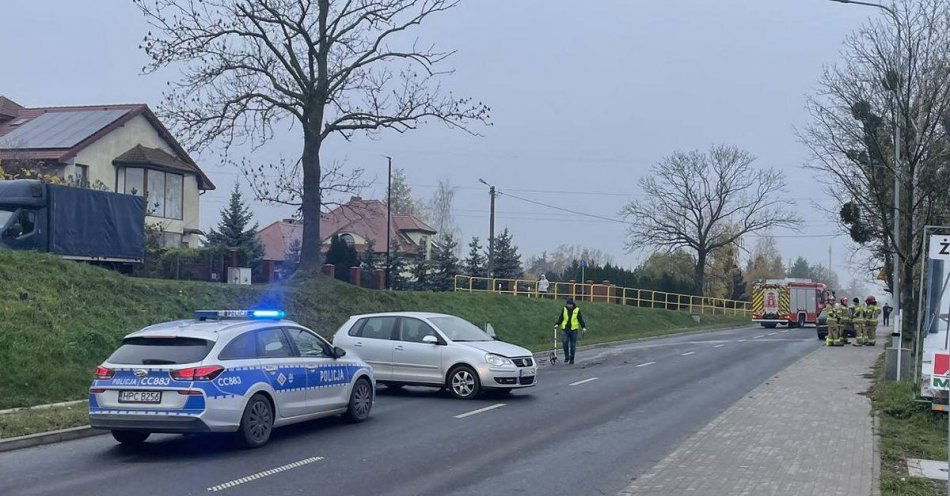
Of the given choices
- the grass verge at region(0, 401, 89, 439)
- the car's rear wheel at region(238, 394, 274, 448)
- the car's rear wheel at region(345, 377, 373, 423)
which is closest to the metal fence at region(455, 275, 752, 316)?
the car's rear wheel at region(345, 377, 373, 423)

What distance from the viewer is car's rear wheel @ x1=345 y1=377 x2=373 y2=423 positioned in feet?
45.8

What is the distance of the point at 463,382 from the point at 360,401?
3331 mm

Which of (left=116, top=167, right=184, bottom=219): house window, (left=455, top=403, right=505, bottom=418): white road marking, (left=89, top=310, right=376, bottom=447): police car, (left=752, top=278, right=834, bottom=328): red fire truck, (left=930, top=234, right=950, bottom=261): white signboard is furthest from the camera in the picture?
(left=752, top=278, right=834, bottom=328): red fire truck

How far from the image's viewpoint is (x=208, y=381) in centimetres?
1106

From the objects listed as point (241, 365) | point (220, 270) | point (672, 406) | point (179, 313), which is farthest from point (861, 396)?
point (220, 270)

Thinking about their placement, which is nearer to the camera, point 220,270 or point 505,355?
point 505,355

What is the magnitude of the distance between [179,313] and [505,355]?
386 inches

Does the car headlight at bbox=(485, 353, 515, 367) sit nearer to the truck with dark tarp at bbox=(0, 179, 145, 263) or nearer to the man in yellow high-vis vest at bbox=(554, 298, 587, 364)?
the man in yellow high-vis vest at bbox=(554, 298, 587, 364)

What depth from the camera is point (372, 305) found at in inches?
1298

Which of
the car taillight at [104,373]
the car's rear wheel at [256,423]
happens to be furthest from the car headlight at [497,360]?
the car taillight at [104,373]

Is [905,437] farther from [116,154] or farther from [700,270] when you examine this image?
[700,270]

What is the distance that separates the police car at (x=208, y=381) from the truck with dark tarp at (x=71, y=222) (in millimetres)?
14122

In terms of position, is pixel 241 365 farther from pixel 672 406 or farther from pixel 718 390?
pixel 718 390

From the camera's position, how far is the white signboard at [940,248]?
593 inches
